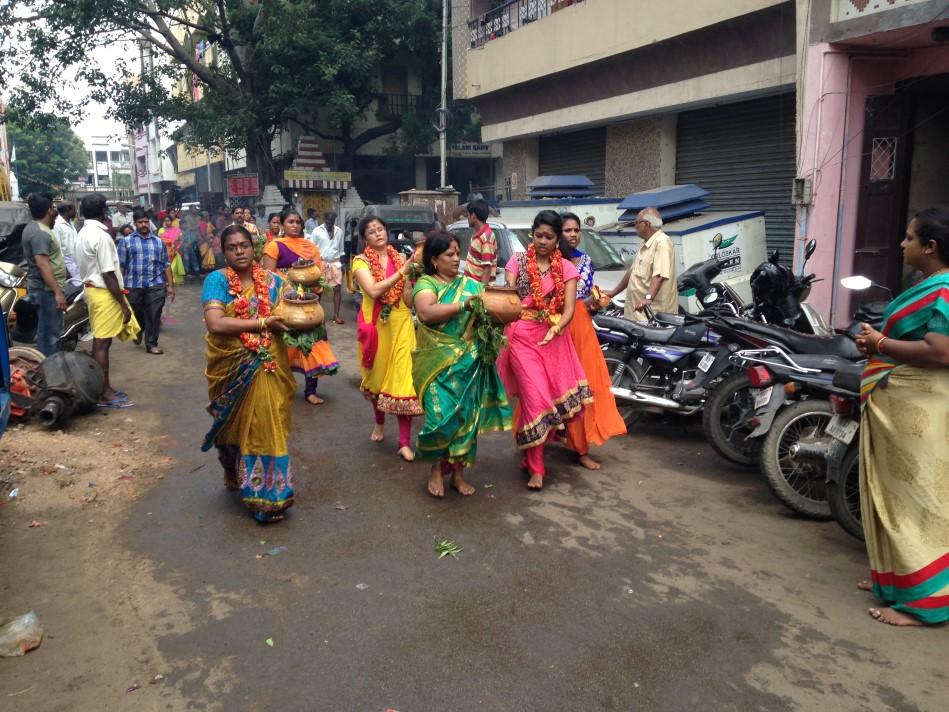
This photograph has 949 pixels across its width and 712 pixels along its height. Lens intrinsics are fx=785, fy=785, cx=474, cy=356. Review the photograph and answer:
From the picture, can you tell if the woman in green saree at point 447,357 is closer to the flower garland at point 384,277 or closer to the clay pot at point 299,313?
the clay pot at point 299,313

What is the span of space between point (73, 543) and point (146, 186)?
64.3m

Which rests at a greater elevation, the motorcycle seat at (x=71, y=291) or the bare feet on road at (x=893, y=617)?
the motorcycle seat at (x=71, y=291)


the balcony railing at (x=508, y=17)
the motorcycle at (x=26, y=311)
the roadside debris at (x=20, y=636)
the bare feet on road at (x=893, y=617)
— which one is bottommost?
the bare feet on road at (x=893, y=617)

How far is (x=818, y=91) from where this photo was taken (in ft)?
30.6

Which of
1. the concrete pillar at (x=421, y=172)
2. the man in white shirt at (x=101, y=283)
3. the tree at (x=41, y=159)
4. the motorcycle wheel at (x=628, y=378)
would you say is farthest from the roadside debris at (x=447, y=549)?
the tree at (x=41, y=159)

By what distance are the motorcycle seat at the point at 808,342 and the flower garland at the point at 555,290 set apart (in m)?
1.33

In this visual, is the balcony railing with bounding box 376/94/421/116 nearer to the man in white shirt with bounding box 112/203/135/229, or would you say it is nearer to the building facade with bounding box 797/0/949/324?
the man in white shirt with bounding box 112/203/135/229

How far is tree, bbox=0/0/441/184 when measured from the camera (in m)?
20.7

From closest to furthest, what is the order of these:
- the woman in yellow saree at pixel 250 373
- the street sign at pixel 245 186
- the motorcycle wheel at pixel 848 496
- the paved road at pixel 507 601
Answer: the paved road at pixel 507 601 → the motorcycle wheel at pixel 848 496 → the woman in yellow saree at pixel 250 373 → the street sign at pixel 245 186

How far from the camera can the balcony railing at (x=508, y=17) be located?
54.0 feet

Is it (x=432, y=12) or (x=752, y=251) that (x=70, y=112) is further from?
(x=752, y=251)

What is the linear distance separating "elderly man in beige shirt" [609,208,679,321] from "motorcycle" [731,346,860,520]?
2.38 meters

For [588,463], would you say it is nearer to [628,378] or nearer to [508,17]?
[628,378]

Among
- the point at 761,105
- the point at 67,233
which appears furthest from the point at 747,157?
the point at 67,233
